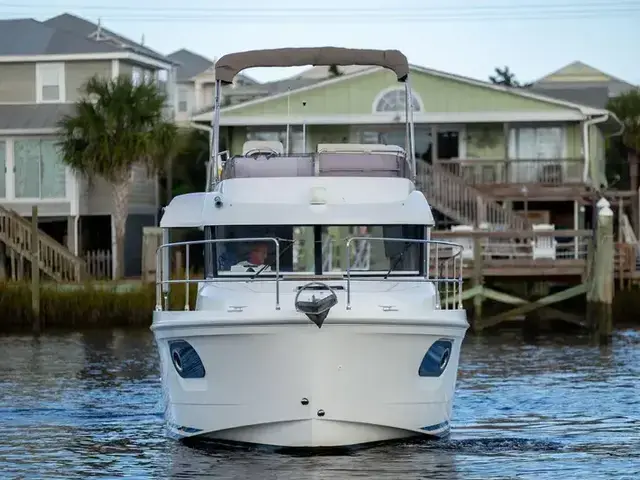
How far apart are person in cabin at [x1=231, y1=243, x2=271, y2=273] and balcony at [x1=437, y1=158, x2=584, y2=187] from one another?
31084 millimetres

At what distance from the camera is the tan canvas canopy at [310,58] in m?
22.4

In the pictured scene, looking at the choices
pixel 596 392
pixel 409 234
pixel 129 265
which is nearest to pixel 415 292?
pixel 409 234

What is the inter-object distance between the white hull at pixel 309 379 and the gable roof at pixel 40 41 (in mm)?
37067

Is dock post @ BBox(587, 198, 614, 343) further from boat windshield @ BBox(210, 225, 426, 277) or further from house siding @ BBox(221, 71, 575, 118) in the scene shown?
boat windshield @ BBox(210, 225, 426, 277)

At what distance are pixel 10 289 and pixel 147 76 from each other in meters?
15.8

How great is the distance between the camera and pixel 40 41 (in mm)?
55438

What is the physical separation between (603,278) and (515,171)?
13171mm

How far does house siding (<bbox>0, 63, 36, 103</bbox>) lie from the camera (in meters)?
54.0

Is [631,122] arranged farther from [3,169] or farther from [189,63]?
[189,63]

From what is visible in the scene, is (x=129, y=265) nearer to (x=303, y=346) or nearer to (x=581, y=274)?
(x=581, y=274)

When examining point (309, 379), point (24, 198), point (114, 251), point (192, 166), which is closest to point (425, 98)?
point (114, 251)

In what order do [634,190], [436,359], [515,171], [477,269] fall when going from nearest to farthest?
[436,359]
[477,269]
[515,171]
[634,190]

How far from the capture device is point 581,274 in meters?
38.6

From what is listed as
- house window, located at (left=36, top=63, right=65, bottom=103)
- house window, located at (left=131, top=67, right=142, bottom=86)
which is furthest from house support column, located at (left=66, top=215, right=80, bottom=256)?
house window, located at (left=131, top=67, right=142, bottom=86)
